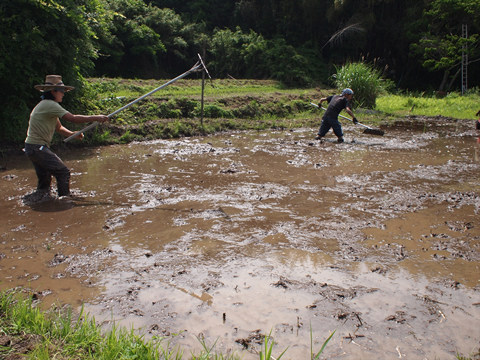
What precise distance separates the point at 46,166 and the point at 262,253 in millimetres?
3417

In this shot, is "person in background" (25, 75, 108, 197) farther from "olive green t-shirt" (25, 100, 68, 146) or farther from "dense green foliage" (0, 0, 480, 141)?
"dense green foliage" (0, 0, 480, 141)

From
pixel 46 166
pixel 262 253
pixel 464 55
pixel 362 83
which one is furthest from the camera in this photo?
pixel 464 55

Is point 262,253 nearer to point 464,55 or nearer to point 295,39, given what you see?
point 464,55

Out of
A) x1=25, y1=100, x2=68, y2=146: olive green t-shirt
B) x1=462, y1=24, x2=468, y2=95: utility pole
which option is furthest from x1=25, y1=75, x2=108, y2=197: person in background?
x1=462, y1=24, x2=468, y2=95: utility pole

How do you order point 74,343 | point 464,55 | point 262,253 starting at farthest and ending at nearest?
point 464,55 → point 262,253 → point 74,343

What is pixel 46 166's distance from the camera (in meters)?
5.62

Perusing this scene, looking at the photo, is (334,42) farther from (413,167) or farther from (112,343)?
(112,343)

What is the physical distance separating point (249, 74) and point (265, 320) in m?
23.0

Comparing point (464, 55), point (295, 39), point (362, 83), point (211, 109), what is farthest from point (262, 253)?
point (295, 39)

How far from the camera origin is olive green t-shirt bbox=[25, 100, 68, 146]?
5516 mm

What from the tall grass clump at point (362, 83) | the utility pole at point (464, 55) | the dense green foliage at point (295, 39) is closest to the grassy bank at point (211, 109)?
the tall grass clump at point (362, 83)

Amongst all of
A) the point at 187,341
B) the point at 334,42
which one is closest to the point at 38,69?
the point at 187,341

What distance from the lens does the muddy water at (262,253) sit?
2979 millimetres

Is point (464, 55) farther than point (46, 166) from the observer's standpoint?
Yes
